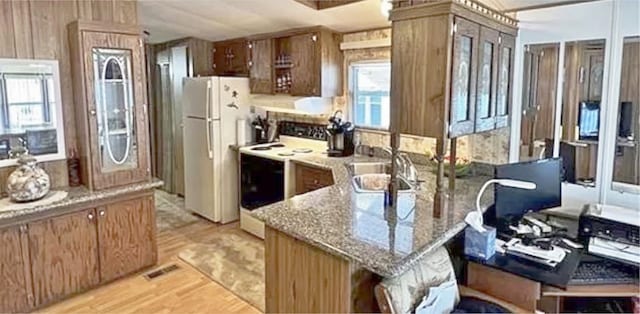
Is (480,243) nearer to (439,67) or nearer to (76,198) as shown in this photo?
(439,67)

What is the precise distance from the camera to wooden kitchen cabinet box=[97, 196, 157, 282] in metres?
3.32

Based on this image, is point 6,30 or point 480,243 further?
point 6,30

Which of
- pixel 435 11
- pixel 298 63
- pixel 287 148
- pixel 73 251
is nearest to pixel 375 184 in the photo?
pixel 435 11

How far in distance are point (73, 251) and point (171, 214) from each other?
2092mm

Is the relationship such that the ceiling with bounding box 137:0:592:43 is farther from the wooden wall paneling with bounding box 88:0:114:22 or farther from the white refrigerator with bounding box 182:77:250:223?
the white refrigerator with bounding box 182:77:250:223

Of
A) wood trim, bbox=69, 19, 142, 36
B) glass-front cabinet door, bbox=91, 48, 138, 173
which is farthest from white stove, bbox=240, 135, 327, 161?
wood trim, bbox=69, 19, 142, 36

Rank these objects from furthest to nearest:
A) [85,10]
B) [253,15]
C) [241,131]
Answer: [241,131] < [253,15] < [85,10]

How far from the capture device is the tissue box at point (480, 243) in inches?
86.6

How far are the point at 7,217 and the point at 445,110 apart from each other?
9.09 feet

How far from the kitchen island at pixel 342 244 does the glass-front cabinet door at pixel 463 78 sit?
1.58ft

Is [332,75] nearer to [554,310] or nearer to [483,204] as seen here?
[483,204]

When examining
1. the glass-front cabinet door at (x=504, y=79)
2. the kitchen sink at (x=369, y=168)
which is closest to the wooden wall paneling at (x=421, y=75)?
the glass-front cabinet door at (x=504, y=79)

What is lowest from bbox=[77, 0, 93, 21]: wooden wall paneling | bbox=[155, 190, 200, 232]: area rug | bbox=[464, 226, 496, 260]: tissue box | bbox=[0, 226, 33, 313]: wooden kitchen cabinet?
bbox=[155, 190, 200, 232]: area rug

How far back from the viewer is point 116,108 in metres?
3.37
